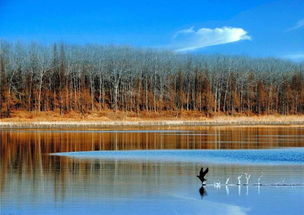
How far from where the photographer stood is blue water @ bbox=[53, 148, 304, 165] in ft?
114

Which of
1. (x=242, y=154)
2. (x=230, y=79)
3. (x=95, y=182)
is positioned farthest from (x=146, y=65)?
(x=95, y=182)

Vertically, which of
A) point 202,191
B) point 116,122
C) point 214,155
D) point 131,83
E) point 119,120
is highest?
point 131,83

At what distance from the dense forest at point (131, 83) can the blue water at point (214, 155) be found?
195 ft

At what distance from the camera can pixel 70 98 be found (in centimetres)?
10475

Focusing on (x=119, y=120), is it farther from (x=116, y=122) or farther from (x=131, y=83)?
(x=131, y=83)

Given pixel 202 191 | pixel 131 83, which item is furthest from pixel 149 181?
pixel 131 83

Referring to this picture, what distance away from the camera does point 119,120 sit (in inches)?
3962

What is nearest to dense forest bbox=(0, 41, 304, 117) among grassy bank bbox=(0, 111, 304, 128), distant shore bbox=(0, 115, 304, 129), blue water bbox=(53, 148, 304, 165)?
grassy bank bbox=(0, 111, 304, 128)

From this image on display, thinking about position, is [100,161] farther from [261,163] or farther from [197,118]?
[197,118]

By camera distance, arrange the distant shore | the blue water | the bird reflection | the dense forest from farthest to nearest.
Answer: the dense forest
the distant shore
the blue water
the bird reflection

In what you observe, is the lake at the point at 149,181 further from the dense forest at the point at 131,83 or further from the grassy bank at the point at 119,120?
A: the dense forest at the point at 131,83

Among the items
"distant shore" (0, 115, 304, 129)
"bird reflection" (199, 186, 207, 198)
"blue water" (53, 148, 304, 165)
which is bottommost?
"bird reflection" (199, 186, 207, 198)

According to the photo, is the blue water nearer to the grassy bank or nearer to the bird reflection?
the bird reflection

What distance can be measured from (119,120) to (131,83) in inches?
656
